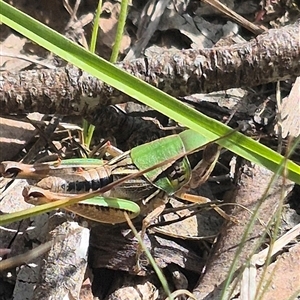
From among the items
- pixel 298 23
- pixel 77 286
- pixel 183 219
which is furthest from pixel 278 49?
pixel 77 286

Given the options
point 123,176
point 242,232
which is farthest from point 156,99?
point 242,232

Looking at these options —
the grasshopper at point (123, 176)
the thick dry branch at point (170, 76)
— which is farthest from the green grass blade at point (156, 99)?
the thick dry branch at point (170, 76)

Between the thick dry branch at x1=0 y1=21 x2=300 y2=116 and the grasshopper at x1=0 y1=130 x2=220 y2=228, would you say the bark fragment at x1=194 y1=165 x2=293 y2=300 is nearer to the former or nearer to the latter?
the grasshopper at x1=0 y1=130 x2=220 y2=228

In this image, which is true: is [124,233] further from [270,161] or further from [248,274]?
[270,161]

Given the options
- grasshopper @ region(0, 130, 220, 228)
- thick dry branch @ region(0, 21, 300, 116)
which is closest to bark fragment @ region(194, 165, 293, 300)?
grasshopper @ region(0, 130, 220, 228)

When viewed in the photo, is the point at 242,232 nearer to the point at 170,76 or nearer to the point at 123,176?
the point at 123,176
